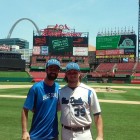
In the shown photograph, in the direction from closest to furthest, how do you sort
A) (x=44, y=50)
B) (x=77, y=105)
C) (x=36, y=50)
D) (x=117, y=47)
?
(x=77, y=105), (x=117, y=47), (x=44, y=50), (x=36, y=50)

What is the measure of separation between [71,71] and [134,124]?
342 inches

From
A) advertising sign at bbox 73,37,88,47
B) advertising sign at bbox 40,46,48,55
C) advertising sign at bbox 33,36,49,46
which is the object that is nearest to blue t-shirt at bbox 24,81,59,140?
advertising sign at bbox 73,37,88,47

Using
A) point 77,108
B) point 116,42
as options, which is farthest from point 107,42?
point 77,108

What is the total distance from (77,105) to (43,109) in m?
0.63

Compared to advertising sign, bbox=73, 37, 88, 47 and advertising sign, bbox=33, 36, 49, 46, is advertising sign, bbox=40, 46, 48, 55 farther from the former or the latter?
advertising sign, bbox=73, 37, 88, 47

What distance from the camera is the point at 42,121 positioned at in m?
5.28

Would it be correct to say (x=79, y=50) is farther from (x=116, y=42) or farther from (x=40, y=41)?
(x=40, y=41)

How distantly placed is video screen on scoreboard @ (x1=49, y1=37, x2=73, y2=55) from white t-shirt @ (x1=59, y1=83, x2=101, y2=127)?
283 feet

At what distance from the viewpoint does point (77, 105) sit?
5000mm

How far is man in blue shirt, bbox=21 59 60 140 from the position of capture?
17.3 ft

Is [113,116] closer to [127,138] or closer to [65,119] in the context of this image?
[127,138]

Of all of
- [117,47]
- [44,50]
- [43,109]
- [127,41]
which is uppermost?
[127,41]

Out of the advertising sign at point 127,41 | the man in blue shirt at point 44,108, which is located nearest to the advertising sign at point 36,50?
the advertising sign at point 127,41

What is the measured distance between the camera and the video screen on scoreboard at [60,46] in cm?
9112
